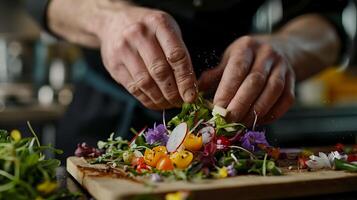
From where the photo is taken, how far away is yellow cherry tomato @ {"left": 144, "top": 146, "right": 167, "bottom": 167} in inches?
36.0

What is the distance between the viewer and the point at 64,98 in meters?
3.07

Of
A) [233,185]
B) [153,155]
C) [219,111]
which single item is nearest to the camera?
[233,185]

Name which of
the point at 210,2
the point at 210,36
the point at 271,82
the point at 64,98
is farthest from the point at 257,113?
the point at 64,98

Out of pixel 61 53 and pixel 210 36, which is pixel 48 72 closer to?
pixel 61 53

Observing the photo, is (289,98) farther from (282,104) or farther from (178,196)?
(178,196)

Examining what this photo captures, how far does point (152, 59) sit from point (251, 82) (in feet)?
0.66

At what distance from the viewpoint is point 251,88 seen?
107cm

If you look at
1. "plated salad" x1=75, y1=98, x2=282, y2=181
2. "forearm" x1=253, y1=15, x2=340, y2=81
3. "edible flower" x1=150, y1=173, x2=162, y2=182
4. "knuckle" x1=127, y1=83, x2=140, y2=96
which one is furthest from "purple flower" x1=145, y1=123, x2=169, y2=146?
"forearm" x1=253, y1=15, x2=340, y2=81

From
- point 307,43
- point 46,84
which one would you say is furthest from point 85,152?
point 46,84

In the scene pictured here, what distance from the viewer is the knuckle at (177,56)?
101 centimetres

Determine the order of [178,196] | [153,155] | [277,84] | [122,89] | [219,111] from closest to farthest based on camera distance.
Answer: [178,196] < [153,155] < [219,111] < [277,84] < [122,89]

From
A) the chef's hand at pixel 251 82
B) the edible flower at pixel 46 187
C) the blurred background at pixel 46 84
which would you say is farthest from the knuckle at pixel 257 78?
the blurred background at pixel 46 84

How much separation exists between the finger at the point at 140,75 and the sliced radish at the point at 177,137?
107 millimetres

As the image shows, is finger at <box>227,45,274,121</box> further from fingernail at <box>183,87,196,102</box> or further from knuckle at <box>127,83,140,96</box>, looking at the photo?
knuckle at <box>127,83,140,96</box>
